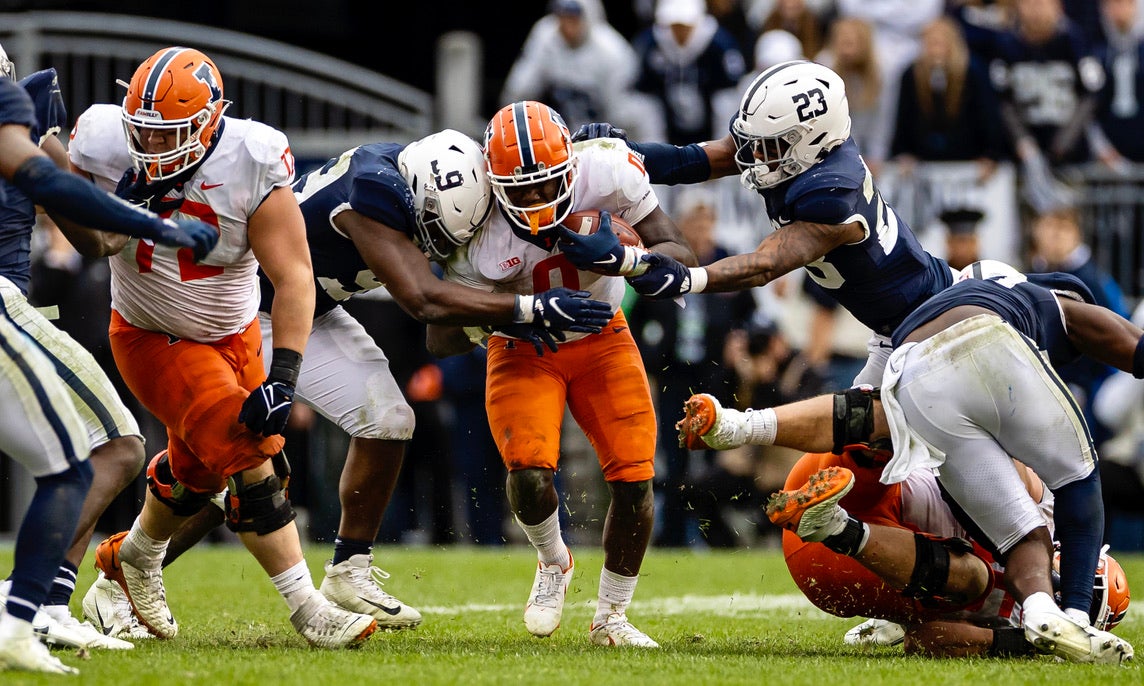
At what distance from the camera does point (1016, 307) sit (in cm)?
508

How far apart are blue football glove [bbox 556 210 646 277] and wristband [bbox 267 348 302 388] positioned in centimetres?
95

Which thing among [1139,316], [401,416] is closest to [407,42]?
[1139,316]

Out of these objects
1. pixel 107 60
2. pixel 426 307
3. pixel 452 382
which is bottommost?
pixel 452 382

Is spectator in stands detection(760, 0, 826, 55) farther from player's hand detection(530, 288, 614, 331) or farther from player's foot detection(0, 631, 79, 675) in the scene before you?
player's foot detection(0, 631, 79, 675)

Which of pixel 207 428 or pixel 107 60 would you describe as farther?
pixel 107 60

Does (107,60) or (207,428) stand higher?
(107,60)

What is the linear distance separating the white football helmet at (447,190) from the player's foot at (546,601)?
1212mm

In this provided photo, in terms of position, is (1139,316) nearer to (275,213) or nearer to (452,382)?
(452,382)

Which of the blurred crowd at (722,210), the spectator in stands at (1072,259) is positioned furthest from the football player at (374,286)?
the spectator in stands at (1072,259)

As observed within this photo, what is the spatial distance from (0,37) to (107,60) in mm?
697

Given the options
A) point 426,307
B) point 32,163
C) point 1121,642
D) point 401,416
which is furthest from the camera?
point 401,416

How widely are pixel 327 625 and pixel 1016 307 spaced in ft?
8.08

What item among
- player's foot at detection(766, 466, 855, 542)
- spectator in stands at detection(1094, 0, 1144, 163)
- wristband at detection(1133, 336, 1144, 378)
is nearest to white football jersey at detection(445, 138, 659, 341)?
player's foot at detection(766, 466, 855, 542)

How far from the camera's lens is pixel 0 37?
980cm
